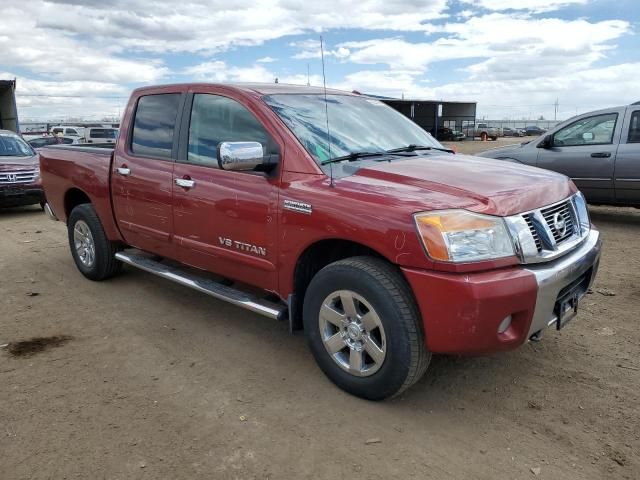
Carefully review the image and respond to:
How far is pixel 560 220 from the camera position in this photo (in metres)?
3.15

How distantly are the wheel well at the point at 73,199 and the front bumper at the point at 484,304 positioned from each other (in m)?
4.17

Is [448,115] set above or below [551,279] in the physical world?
above

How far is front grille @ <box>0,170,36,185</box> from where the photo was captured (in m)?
9.87

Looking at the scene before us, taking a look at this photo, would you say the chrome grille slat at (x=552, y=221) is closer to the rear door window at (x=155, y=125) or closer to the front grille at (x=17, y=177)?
the rear door window at (x=155, y=125)

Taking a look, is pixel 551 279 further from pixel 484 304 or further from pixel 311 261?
pixel 311 261

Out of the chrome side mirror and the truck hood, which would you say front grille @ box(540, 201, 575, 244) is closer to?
the truck hood

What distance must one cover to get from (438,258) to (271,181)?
4.14 feet

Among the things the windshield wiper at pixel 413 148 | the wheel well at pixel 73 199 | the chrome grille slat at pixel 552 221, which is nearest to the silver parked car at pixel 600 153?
the windshield wiper at pixel 413 148

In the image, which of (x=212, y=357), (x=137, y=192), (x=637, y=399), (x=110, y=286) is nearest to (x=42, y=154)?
(x=110, y=286)

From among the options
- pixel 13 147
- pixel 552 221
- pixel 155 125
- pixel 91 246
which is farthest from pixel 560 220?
pixel 13 147

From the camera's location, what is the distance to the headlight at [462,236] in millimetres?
2637

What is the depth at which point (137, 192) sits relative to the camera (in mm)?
4500

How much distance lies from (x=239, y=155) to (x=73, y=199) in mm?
3402

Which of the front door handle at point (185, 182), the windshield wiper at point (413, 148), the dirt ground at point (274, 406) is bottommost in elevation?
the dirt ground at point (274, 406)
